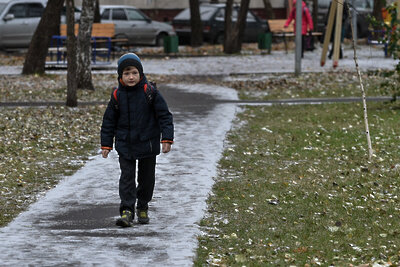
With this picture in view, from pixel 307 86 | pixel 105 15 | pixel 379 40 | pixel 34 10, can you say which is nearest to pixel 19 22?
pixel 34 10

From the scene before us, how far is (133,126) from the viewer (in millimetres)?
7371

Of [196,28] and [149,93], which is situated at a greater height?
[149,93]

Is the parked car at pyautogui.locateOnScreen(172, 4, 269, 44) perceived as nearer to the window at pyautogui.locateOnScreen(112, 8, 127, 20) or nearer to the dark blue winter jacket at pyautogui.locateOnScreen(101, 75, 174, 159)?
the window at pyautogui.locateOnScreen(112, 8, 127, 20)

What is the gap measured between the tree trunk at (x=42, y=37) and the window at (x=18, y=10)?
930 cm

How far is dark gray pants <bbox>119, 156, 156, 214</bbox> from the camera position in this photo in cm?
744

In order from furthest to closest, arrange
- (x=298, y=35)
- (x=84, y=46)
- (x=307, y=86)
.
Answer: (x=298, y=35)
(x=307, y=86)
(x=84, y=46)

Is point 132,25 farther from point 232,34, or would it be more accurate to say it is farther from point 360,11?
point 360,11

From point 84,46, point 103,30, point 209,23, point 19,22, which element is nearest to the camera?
point 84,46

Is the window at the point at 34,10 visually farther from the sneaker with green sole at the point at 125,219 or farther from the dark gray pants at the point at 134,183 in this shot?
the sneaker with green sole at the point at 125,219

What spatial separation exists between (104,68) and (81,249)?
60.0ft

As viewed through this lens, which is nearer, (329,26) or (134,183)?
(134,183)

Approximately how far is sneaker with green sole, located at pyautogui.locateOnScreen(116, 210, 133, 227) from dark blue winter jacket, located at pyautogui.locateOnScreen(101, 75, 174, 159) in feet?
1.50

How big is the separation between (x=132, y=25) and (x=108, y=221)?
2623 centimetres

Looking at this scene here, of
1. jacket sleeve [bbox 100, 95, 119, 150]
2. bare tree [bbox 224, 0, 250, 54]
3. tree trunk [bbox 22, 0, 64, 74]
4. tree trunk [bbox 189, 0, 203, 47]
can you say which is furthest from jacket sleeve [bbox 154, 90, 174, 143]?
tree trunk [bbox 189, 0, 203, 47]
